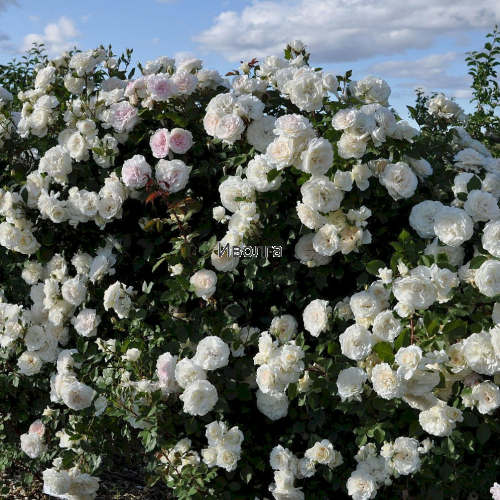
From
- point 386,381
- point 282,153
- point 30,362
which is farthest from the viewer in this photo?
point 30,362

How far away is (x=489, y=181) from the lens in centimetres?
301

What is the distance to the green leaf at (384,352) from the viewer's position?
8.13 ft

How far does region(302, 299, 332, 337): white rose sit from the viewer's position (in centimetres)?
278

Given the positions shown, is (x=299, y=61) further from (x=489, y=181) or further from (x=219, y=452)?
(x=219, y=452)

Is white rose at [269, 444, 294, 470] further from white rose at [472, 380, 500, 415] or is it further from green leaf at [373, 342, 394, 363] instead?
white rose at [472, 380, 500, 415]

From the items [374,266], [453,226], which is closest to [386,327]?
[374,266]

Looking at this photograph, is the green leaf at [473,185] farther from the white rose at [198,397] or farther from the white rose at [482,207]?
the white rose at [198,397]

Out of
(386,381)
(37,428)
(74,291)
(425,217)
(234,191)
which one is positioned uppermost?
(234,191)

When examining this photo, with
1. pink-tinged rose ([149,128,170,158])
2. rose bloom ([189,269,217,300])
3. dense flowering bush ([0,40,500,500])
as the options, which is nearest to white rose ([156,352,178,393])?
dense flowering bush ([0,40,500,500])

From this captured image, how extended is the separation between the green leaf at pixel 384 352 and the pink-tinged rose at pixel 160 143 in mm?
1321

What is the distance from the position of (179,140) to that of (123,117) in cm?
35

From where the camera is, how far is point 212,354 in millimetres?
2727

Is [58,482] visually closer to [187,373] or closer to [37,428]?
[37,428]

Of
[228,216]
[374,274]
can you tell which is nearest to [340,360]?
[374,274]
